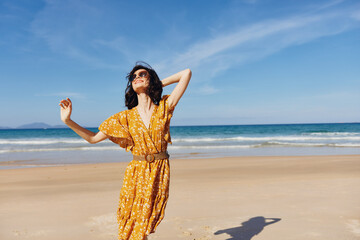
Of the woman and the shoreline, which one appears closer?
the woman

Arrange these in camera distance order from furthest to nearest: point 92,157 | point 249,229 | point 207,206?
point 92,157, point 207,206, point 249,229

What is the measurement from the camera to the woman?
2484mm

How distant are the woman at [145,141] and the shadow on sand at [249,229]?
2.12m

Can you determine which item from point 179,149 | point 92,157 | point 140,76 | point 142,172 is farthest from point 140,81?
point 179,149

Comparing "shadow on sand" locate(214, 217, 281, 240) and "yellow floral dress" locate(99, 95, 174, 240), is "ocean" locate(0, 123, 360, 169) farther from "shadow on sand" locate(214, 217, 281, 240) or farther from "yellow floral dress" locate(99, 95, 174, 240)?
"yellow floral dress" locate(99, 95, 174, 240)

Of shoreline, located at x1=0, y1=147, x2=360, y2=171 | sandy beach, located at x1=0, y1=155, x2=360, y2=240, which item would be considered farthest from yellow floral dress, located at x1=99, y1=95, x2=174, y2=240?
shoreline, located at x1=0, y1=147, x2=360, y2=171

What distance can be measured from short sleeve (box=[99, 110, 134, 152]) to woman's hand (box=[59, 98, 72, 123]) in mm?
278

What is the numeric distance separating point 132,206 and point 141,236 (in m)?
0.25

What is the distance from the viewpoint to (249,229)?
451cm

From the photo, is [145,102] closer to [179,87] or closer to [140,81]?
[140,81]

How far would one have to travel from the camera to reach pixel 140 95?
8.51 ft

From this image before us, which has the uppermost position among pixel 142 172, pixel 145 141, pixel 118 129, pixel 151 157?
pixel 118 129

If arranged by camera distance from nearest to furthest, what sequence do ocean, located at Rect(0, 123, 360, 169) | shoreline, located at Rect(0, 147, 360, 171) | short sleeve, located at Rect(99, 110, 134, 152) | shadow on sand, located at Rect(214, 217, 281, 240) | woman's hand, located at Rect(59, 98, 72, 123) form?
1. woman's hand, located at Rect(59, 98, 72, 123)
2. short sleeve, located at Rect(99, 110, 134, 152)
3. shadow on sand, located at Rect(214, 217, 281, 240)
4. shoreline, located at Rect(0, 147, 360, 171)
5. ocean, located at Rect(0, 123, 360, 169)

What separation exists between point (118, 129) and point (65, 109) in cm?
45
